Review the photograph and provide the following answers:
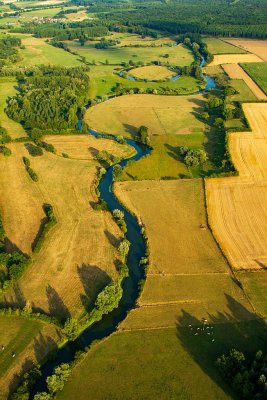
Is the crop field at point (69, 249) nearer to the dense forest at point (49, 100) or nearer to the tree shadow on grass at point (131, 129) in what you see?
the tree shadow on grass at point (131, 129)

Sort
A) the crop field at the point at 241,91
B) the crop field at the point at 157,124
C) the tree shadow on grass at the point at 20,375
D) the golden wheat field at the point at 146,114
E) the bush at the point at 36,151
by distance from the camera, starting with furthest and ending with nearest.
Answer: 1. the crop field at the point at 241,91
2. the golden wheat field at the point at 146,114
3. the bush at the point at 36,151
4. the crop field at the point at 157,124
5. the tree shadow on grass at the point at 20,375

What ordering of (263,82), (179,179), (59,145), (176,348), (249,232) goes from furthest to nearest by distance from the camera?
(263,82) < (59,145) < (179,179) < (249,232) < (176,348)

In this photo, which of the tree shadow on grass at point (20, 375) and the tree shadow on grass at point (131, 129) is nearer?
the tree shadow on grass at point (20, 375)

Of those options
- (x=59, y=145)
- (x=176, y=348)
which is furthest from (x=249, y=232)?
(x=59, y=145)

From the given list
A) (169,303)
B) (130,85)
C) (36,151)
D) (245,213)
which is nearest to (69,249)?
(169,303)

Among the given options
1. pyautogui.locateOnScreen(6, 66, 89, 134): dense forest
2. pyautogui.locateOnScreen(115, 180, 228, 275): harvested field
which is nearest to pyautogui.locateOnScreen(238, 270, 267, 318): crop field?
pyautogui.locateOnScreen(115, 180, 228, 275): harvested field

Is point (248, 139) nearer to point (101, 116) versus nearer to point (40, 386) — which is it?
point (101, 116)

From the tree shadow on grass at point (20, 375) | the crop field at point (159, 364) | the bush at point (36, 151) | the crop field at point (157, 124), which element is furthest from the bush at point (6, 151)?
the crop field at point (159, 364)
